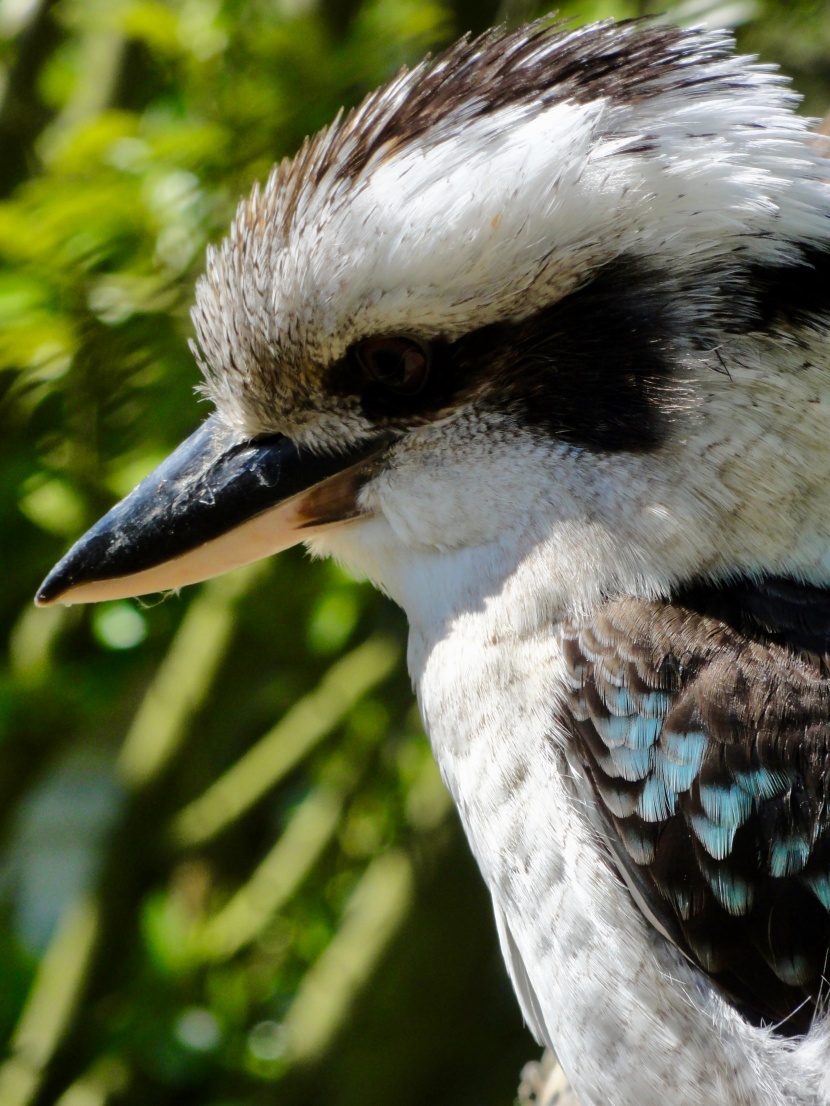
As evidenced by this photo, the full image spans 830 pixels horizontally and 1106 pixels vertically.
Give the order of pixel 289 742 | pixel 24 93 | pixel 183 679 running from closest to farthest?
pixel 24 93 → pixel 183 679 → pixel 289 742

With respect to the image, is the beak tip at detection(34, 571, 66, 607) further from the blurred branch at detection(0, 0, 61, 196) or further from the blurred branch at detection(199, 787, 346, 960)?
the blurred branch at detection(199, 787, 346, 960)

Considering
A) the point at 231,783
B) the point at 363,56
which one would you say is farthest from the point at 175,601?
the point at 363,56

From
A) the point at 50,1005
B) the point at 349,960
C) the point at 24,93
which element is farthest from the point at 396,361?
the point at 50,1005

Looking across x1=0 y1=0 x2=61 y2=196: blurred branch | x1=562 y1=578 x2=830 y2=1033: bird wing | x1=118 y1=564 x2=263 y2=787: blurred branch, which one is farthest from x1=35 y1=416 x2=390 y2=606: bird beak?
x1=0 y1=0 x2=61 y2=196: blurred branch

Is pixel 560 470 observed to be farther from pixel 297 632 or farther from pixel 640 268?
pixel 297 632

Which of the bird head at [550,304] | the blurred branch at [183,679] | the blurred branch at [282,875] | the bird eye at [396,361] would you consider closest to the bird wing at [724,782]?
the bird head at [550,304]

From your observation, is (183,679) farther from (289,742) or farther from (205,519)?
(205,519)

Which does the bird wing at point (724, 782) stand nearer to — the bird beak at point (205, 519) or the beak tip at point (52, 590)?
the bird beak at point (205, 519)
